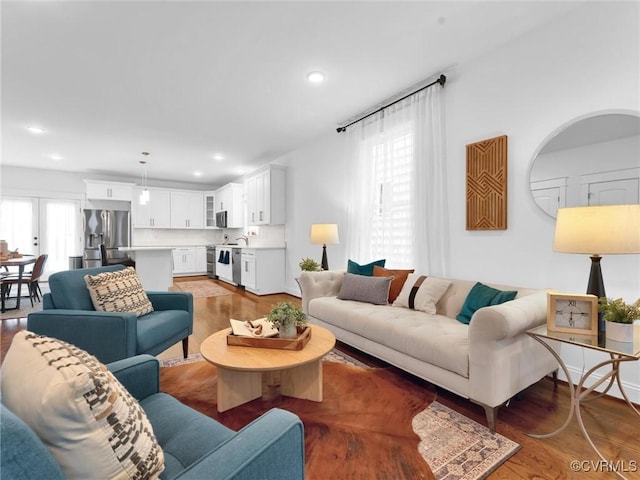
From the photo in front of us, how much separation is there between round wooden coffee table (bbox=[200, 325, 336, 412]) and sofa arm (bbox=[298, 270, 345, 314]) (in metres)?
1.17

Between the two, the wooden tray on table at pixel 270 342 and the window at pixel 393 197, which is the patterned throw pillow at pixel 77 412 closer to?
the wooden tray on table at pixel 270 342

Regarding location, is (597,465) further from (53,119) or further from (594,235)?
(53,119)

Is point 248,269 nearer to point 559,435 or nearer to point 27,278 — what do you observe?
point 27,278

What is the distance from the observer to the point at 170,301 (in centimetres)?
282

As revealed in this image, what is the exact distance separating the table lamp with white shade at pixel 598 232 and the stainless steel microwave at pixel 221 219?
7.25 meters

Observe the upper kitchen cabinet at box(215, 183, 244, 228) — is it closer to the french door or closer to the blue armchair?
the french door

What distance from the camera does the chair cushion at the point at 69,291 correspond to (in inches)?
87.8

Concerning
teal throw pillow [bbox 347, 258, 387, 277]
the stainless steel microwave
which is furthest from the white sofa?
the stainless steel microwave

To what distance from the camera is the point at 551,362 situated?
2.20m

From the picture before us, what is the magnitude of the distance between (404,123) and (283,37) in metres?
1.60

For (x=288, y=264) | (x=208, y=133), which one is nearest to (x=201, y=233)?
(x=288, y=264)

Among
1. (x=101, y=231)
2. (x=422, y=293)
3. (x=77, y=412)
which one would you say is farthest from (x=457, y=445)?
(x=101, y=231)

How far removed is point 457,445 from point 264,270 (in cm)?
458

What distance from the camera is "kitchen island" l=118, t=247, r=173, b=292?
173 inches
